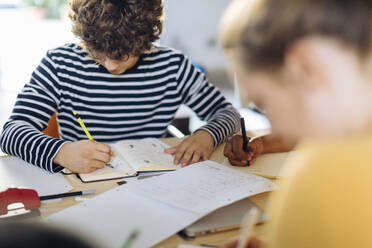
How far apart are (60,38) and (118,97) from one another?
3.57 m

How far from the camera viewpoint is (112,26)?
1.34m

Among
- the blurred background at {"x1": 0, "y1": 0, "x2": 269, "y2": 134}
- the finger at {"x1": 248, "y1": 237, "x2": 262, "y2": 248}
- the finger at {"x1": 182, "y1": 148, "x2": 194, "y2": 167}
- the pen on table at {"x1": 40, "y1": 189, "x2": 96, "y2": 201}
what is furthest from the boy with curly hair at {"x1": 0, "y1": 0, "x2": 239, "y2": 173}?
the blurred background at {"x1": 0, "y1": 0, "x2": 269, "y2": 134}

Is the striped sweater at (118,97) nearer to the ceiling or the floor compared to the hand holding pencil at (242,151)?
nearer to the ceiling

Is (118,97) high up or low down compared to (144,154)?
up

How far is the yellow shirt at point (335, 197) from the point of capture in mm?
519

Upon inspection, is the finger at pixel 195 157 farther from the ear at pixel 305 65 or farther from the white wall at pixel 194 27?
the white wall at pixel 194 27

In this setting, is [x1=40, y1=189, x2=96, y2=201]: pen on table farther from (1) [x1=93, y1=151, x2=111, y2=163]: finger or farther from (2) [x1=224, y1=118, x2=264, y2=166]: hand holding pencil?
(2) [x1=224, y1=118, x2=264, y2=166]: hand holding pencil

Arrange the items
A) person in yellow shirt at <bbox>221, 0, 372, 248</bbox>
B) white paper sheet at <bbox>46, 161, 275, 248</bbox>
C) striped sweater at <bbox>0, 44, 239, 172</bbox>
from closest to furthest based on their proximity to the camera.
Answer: person in yellow shirt at <bbox>221, 0, 372, 248</bbox> < white paper sheet at <bbox>46, 161, 275, 248</bbox> < striped sweater at <bbox>0, 44, 239, 172</bbox>

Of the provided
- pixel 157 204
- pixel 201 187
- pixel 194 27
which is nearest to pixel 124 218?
pixel 157 204

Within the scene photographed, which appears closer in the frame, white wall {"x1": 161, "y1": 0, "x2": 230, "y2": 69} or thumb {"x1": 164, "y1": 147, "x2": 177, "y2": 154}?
thumb {"x1": 164, "y1": 147, "x2": 177, "y2": 154}

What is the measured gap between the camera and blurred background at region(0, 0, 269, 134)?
3384 millimetres

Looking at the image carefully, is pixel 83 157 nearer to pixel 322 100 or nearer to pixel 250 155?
pixel 250 155

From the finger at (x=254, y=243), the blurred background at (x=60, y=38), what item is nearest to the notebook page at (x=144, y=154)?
the finger at (x=254, y=243)

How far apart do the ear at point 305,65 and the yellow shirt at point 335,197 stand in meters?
0.08
